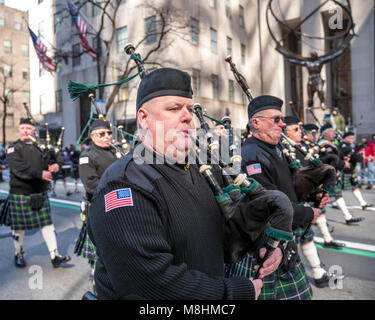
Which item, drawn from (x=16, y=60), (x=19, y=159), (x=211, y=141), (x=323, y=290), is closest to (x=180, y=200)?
(x=211, y=141)

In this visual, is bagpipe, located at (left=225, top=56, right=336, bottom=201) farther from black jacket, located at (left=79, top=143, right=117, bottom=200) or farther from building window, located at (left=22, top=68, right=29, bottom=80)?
building window, located at (left=22, top=68, right=29, bottom=80)

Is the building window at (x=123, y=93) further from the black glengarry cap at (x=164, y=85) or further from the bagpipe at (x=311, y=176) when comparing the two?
the black glengarry cap at (x=164, y=85)

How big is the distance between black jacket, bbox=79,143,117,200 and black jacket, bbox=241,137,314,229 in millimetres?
1911

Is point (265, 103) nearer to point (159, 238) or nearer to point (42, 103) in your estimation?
point (159, 238)

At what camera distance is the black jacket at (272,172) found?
7.65 ft

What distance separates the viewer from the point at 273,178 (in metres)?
2.46

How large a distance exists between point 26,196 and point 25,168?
406mm

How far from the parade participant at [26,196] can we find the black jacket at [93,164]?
2.22 ft

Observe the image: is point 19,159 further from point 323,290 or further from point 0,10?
point 0,10

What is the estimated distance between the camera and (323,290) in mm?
3256

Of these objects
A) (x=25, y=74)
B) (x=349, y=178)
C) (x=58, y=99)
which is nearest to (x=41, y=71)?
(x=58, y=99)

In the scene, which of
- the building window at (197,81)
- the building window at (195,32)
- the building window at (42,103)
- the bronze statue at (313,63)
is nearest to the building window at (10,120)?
the building window at (42,103)

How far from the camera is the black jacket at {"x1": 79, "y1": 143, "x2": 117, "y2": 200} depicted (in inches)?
147

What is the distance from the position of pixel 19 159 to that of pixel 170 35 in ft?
47.8
